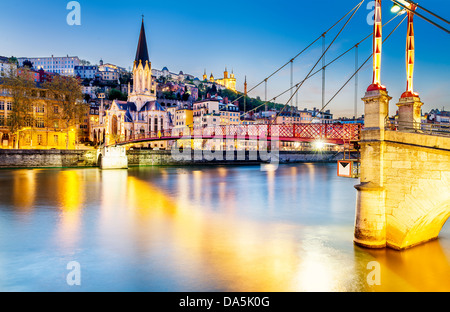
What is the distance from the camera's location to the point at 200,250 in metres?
11.3

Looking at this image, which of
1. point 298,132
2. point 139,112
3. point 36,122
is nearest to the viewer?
point 298,132

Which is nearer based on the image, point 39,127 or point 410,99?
point 410,99

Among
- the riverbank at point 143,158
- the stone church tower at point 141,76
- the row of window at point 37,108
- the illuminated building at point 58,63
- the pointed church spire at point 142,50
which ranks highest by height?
the illuminated building at point 58,63

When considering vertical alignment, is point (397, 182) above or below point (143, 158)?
above

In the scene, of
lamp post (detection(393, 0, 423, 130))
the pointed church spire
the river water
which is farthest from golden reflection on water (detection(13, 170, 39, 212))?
the pointed church spire

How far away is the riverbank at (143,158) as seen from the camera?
4409cm

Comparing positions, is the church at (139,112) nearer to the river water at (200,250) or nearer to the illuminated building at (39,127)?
the illuminated building at (39,127)

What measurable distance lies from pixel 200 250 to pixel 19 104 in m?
45.0

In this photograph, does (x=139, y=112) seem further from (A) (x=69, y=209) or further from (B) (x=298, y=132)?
(B) (x=298, y=132)

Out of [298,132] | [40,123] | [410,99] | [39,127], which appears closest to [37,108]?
[40,123]

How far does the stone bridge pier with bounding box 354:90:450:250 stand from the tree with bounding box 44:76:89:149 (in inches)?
1895

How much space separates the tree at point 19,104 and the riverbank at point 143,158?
441 centimetres

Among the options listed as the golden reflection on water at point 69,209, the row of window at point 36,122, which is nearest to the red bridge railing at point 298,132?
the golden reflection on water at point 69,209

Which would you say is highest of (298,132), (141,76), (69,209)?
(141,76)
